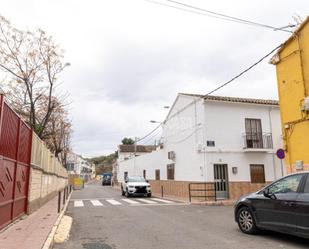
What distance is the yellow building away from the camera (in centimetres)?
1323

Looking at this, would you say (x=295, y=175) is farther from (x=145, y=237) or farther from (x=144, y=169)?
(x=144, y=169)

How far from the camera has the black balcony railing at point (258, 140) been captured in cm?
2109

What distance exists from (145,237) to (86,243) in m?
1.52

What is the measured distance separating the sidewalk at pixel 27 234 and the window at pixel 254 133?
15.0 metres

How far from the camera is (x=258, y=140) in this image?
69.8 feet

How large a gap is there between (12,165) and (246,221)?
6.65 meters

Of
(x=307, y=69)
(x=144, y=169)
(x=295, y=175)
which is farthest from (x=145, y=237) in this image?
(x=144, y=169)

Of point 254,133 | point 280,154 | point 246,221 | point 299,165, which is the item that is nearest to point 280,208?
point 246,221

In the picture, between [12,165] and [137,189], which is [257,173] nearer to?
[137,189]

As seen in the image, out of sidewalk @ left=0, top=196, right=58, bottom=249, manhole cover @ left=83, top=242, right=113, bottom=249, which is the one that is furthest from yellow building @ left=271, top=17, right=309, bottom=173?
sidewalk @ left=0, top=196, right=58, bottom=249

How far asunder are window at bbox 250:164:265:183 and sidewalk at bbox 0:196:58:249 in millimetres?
14675

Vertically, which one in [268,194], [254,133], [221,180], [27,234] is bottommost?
[27,234]

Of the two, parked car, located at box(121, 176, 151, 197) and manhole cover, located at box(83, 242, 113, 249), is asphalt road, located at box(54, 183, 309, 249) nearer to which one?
manhole cover, located at box(83, 242, 113, 249)

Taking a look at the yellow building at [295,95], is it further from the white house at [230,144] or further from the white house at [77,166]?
the white house at [77,166]
